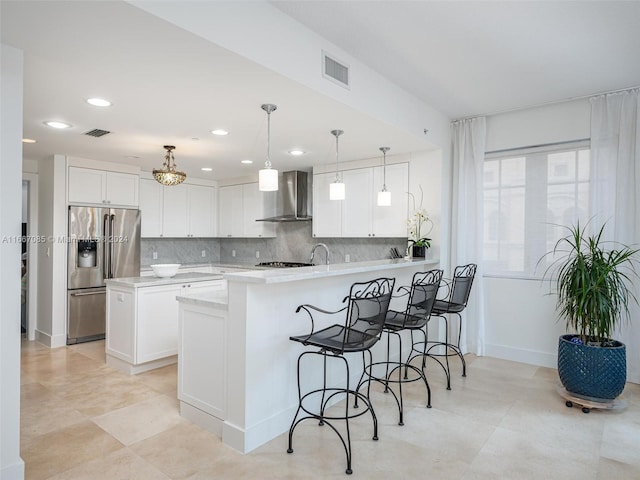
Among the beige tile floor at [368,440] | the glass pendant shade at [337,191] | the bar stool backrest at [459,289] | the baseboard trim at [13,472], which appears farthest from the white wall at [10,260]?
the bar stool backrest at [459,289]

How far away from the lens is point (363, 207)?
507cm

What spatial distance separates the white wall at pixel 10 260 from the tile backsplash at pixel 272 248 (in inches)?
160

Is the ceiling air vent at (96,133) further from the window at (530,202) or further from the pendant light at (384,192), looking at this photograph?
the window at (530,202)

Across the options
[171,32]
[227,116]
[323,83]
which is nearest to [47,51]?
[171,32]

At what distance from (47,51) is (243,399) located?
2272 millimetres

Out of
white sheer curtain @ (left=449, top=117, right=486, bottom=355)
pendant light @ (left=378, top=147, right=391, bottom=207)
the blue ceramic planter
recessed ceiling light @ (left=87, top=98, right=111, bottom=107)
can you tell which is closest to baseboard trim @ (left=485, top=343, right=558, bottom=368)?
white sheer curtain @ (left=449, top=117, right=486, bottom=355)

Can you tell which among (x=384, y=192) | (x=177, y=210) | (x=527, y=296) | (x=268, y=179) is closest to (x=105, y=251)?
(x=177, y=210)

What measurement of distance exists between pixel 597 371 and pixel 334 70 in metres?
3.07

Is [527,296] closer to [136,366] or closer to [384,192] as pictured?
[384,192]

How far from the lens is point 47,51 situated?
2.13m

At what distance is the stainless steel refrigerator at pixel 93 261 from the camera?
499 cm

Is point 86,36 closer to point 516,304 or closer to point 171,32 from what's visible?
point 171,32

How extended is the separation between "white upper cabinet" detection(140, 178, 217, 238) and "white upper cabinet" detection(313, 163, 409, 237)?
2240mm

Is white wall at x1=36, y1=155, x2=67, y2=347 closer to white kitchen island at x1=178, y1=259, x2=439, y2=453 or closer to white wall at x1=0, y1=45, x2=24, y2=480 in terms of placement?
white kitchen island at x1=178, y1=259, x2=439, y2=453
